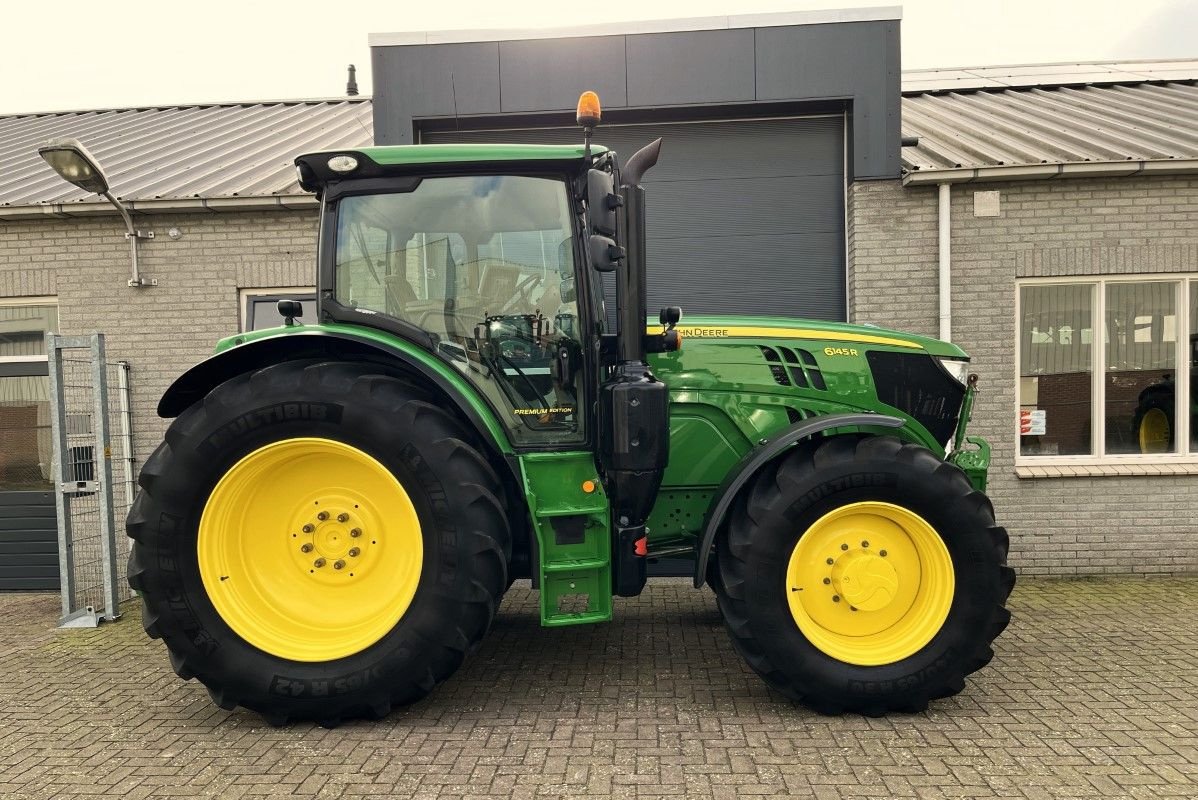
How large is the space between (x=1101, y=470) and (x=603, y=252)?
473 centimetres

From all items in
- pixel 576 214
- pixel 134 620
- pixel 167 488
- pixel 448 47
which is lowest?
pixel 134 620

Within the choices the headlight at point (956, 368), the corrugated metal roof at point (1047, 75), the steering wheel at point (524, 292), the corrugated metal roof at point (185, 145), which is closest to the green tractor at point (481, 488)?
the steering wheel at point (524, 292)

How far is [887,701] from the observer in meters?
3.30

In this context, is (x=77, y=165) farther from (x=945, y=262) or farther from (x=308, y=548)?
(x=945, y=262)

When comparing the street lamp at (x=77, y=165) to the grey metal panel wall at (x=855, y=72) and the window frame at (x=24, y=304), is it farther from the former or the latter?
the grey metal panel wall at (x=855, y=72)

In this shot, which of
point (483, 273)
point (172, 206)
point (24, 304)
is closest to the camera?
point (483, 273)

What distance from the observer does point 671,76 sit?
19.8 ft

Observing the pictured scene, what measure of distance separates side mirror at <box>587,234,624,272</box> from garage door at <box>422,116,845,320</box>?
309cm

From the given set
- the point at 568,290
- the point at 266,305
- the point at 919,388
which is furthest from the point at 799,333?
the point at 266,305

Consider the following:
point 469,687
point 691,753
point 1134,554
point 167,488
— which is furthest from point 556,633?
point 1134,554

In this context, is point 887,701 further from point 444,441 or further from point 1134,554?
point 1134,554

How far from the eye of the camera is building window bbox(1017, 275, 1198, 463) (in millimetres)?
5895

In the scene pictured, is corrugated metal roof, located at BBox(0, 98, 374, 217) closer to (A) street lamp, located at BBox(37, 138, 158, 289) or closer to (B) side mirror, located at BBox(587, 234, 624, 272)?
(A) street lamp, located at BBox(37, 138, 158, 289)

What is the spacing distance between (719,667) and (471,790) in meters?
1.58
